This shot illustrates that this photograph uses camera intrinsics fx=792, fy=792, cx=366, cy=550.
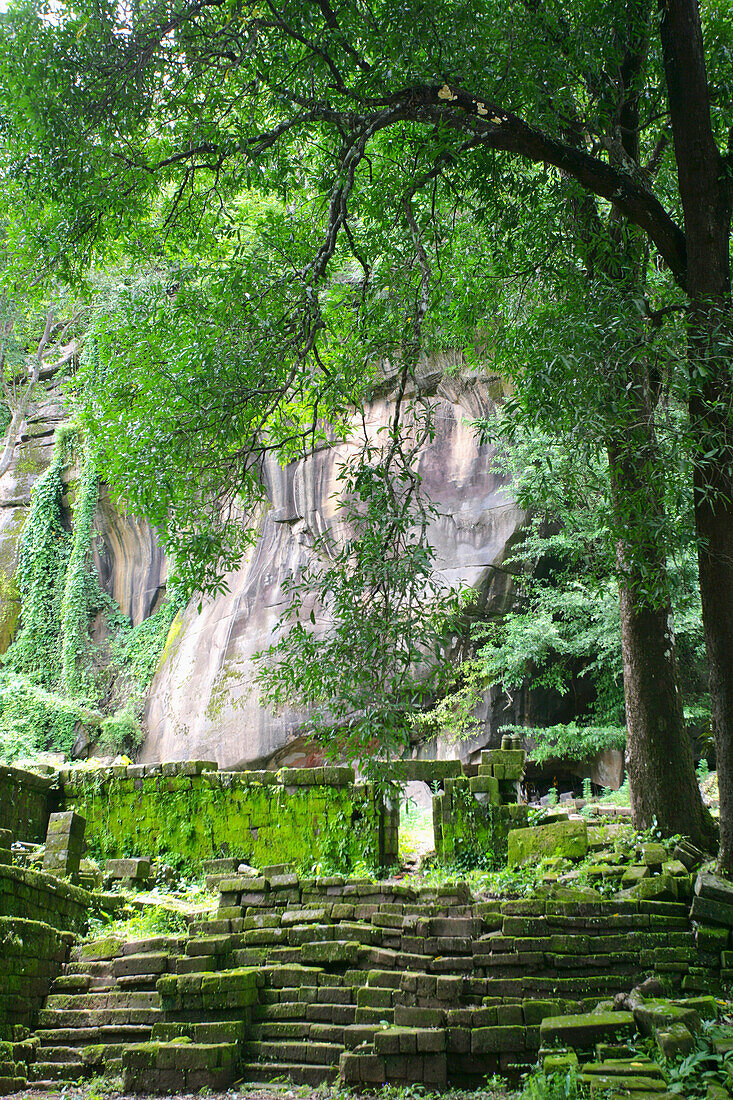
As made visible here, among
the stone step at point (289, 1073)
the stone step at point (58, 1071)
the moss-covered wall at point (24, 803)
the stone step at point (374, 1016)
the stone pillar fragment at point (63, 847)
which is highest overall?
the moss-covered wall at point (24, 803)

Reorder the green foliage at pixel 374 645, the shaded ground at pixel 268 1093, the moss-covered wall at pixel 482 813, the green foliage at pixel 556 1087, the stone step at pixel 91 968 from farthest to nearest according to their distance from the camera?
1. the moss-covered wall at pixel 482 813
2. the stone step at pixel 91 968
3. the shaded ground at pixel 268 1093
4. the green foliage at pixel 374 645
5. the green foliage at pixel 556 1087

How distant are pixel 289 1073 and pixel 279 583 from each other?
13.1 m

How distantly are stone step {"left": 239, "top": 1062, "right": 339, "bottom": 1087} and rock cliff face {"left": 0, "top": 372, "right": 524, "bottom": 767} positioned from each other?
33.2ft

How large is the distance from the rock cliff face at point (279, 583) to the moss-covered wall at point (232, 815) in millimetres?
4724

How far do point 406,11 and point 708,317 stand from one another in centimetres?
327

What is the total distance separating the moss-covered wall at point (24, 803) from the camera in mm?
10812

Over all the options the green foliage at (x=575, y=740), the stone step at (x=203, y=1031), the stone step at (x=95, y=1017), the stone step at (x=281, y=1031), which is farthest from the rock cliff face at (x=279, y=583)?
the stone step at (x=203, y=1031)

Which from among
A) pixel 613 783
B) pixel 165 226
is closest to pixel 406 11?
pixel 165 226

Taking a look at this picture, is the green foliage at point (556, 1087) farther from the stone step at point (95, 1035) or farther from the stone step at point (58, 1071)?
the stone step at point (58, 1071)

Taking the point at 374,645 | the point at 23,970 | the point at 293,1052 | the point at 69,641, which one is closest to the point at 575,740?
the point at 293,1052

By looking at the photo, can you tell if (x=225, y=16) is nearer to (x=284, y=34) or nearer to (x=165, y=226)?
(x=284, y=34)

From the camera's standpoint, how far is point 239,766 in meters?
17.6

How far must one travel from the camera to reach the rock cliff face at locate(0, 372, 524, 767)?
17047mm

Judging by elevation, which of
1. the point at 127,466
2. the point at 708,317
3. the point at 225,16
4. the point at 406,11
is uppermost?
the point at 225,16
